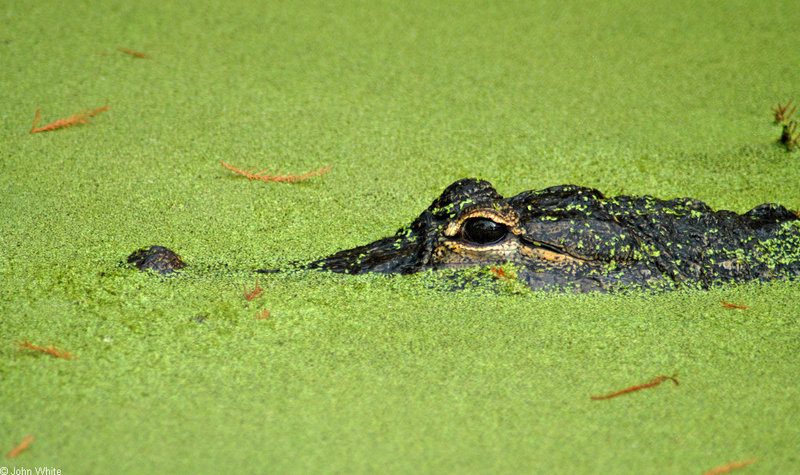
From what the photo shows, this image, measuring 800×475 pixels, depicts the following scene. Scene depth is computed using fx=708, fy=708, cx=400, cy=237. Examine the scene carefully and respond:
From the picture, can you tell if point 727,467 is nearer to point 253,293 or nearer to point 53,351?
point 253,293

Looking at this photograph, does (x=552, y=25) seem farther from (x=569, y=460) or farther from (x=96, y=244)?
(x=569, y=460)

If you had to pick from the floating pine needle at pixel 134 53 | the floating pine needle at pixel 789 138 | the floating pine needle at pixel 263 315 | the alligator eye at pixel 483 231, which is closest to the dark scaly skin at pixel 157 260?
the floating pine needle at pixel 263 315

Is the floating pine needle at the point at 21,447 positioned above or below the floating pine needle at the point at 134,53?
below

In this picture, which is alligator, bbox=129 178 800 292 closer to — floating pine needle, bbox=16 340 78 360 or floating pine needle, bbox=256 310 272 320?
floating pine needle, bbox=256 310 272 320

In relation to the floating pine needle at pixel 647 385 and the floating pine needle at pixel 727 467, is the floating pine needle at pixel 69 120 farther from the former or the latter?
the floating pine needle at pixel 727 467

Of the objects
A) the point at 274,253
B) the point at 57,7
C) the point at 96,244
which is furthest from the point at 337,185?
the point at 57,7
